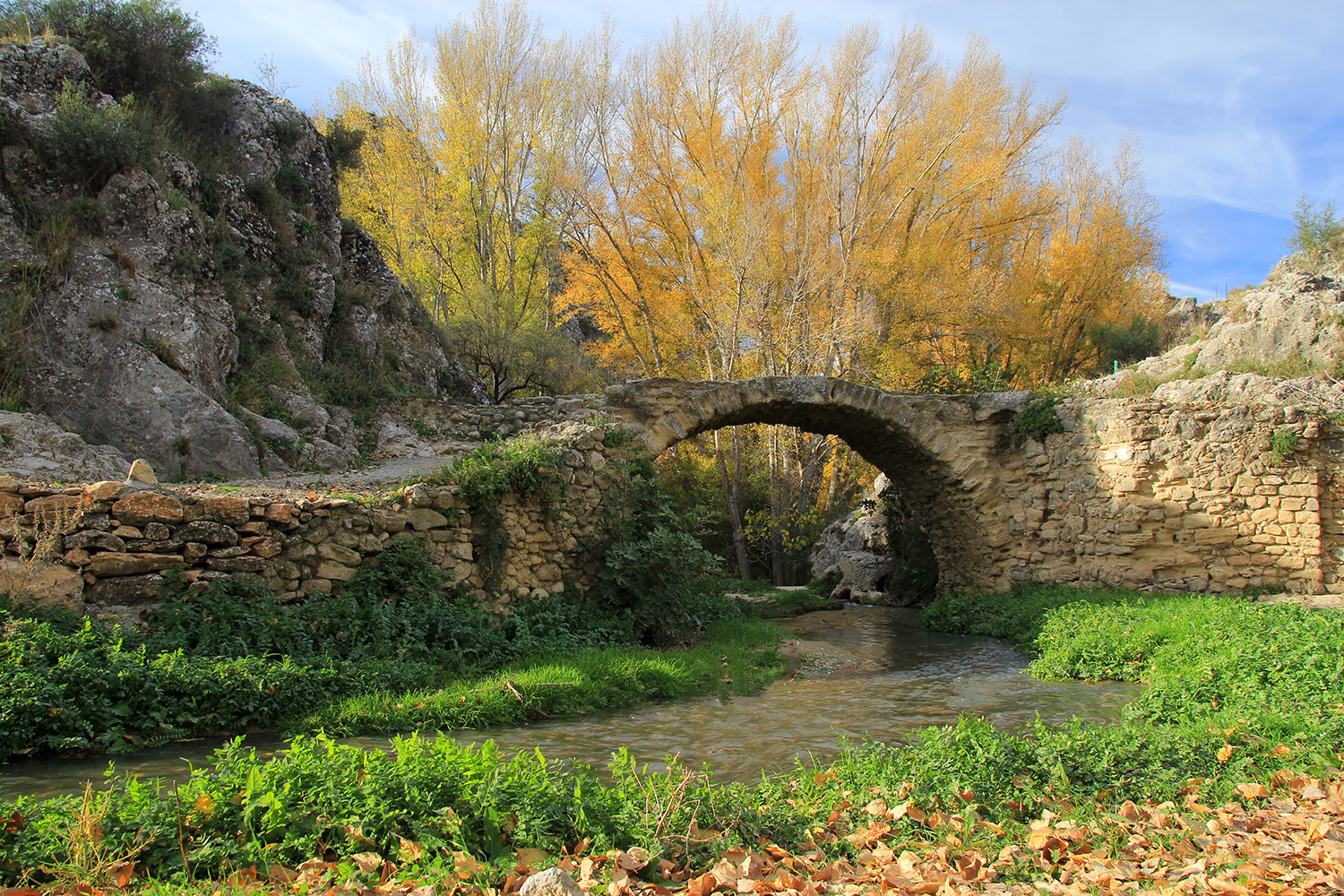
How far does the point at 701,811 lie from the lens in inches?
122

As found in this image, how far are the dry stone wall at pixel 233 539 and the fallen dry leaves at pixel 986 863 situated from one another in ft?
12.1

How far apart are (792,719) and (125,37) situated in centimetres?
1515

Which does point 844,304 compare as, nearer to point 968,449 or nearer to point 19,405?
point 968,449

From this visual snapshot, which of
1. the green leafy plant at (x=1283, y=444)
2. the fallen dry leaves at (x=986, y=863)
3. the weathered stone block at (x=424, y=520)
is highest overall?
the green leafy plant at (x=1283, y=444)

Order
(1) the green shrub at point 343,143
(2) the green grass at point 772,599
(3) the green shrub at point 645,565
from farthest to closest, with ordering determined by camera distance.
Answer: (1) the green shrub at point 343,143, (2) the green grass at point 772,599, (3) the green shrub at point 645,565

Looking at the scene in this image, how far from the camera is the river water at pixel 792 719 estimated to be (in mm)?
4207

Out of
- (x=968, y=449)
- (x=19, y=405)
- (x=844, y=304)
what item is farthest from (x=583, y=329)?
(x=19, y=405)

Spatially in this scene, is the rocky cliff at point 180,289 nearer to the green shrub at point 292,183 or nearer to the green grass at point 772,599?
the green shrub at point 292,183

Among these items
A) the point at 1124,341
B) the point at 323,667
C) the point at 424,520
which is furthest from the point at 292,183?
the point at 1124,341

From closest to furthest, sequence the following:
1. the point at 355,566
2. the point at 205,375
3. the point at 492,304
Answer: the point at 355,566
the point at 205,375
the point at 492,304

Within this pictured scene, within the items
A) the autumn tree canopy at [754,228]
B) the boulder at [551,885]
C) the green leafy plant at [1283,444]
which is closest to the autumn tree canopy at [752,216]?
the autumn tree canopy at [754,228]

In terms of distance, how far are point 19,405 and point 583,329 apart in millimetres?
24293

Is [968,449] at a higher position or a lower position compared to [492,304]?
lower

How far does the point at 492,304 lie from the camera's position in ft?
57.0
